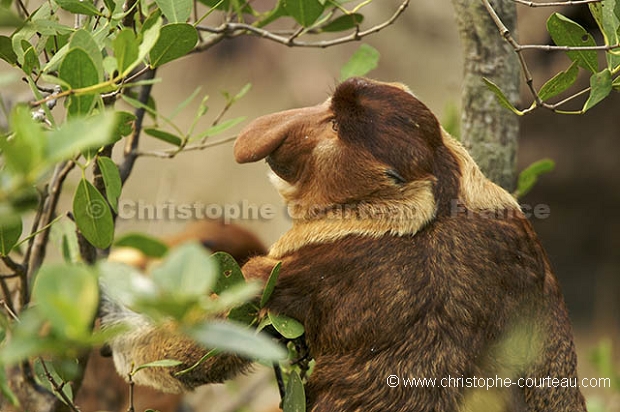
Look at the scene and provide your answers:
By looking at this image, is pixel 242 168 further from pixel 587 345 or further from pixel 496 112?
pixel 496 112

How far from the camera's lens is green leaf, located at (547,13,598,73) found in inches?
72.9

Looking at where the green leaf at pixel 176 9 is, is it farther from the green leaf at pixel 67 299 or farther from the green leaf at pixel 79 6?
the green leaf at pixel 67 299

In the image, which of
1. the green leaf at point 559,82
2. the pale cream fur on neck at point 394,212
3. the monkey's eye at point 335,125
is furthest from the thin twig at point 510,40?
the monkey's eye at point 335,125

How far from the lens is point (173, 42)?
1626mm

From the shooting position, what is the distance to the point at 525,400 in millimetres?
2086

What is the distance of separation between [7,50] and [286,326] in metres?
0.87

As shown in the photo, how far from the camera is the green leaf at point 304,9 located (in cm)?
212

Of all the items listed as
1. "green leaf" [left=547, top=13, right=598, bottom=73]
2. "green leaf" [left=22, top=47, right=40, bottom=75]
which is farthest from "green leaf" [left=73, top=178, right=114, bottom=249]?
"green leaf" [left=547, top=13, right=598, bottom=73]

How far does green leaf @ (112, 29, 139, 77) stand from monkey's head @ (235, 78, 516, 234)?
709mm

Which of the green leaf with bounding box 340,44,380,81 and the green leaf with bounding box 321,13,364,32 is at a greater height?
the green leaf with bounding box 321,13,364,32

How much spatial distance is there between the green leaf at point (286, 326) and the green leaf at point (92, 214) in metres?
0.42

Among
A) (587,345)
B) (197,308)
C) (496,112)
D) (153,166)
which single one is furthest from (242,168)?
(197,308)

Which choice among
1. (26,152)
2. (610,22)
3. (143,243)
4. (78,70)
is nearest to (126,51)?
(78,70)

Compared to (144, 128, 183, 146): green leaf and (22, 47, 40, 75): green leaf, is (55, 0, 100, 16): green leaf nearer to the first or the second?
(22, 47, 40, 75): green leaf
